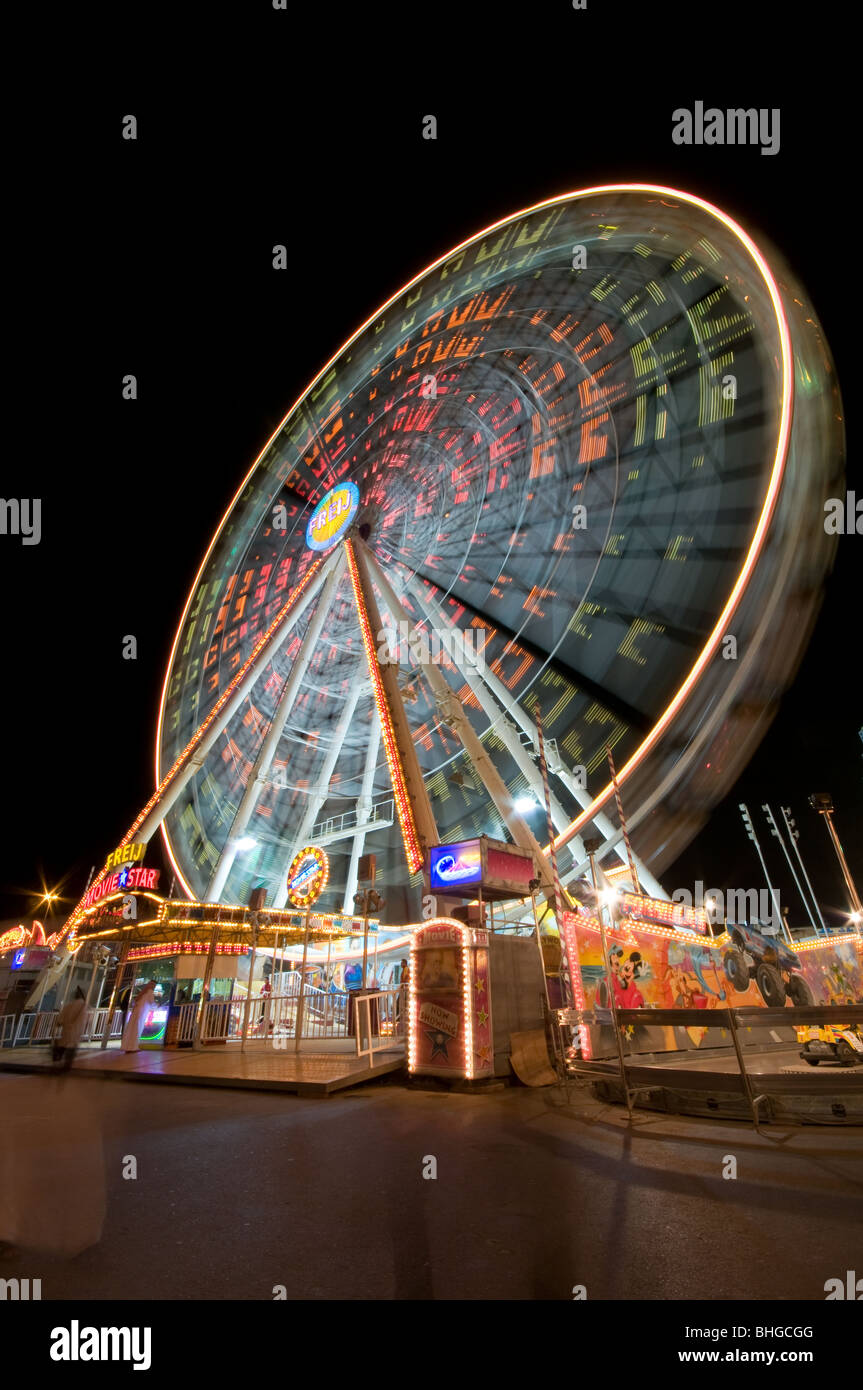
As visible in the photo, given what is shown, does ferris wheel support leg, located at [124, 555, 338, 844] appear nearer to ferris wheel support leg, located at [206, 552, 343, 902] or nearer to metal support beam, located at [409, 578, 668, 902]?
ferris wheel support leg, located at [206, 552, 343, 902]

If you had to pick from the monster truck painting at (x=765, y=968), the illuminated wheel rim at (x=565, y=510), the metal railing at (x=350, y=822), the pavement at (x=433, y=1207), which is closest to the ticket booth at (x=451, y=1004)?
the pavement at (x=433, y=1207)

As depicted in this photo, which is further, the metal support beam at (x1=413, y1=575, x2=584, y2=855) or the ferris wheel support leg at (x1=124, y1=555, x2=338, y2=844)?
the ferris wheel support leg at (x1=124, y1=555, x2=338, y2=844)

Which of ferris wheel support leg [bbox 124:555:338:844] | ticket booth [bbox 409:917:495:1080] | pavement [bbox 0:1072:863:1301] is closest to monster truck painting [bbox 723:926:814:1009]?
ticket booth [bbox 409:917:495:1080]

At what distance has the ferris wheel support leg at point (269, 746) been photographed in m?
19.9

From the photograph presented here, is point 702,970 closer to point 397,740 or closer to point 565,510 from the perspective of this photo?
point 397,740

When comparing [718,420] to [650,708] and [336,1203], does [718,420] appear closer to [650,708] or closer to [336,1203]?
[650,708]

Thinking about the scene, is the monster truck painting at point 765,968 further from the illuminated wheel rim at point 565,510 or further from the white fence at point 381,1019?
the white fence at point 381,1019

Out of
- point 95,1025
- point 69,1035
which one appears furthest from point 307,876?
point 69,1035

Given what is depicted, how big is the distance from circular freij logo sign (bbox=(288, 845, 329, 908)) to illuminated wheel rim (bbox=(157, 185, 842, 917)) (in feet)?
18.0

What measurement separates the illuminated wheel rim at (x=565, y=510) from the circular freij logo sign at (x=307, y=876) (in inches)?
216

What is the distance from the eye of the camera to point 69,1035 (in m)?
10.7

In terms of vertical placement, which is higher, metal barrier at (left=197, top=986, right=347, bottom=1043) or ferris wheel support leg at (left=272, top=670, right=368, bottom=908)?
ferris wheel support leg at (left=272, top=670, right=368, bottom=908)

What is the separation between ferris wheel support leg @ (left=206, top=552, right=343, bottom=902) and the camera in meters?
19.9

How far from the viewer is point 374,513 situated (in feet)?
70.9
